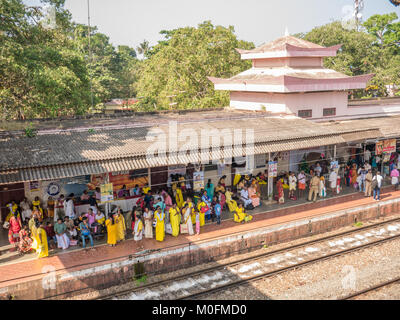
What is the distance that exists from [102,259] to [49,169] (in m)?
3.11

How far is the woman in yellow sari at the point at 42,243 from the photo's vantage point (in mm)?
11633

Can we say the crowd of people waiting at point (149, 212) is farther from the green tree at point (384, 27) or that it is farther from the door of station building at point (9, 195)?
the green tree at point (384, 27)

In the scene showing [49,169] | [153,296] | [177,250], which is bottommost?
[153,296]

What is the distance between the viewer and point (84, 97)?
18266mm

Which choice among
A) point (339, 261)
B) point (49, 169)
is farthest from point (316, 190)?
point (49, 169)

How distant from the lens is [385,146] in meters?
19.2

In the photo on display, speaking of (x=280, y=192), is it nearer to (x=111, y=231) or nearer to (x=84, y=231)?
(x=111, y=231)

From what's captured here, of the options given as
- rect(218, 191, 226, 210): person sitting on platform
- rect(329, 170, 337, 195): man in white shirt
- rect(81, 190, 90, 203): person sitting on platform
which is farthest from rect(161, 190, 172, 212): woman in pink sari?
rect(329, 170, 337, 195): man in white shirt

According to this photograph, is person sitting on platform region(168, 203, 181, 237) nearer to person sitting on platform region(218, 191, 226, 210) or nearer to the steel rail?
person sitting on platform region(218, 191, 226, 210)

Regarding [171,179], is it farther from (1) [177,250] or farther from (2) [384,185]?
(2) [384,185]

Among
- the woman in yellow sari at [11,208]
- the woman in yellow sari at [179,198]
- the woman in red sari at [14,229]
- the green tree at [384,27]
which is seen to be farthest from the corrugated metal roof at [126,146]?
the green tree at [384,27]

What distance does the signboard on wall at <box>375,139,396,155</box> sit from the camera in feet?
62.5

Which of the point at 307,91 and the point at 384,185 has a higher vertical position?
the point at 307,91
